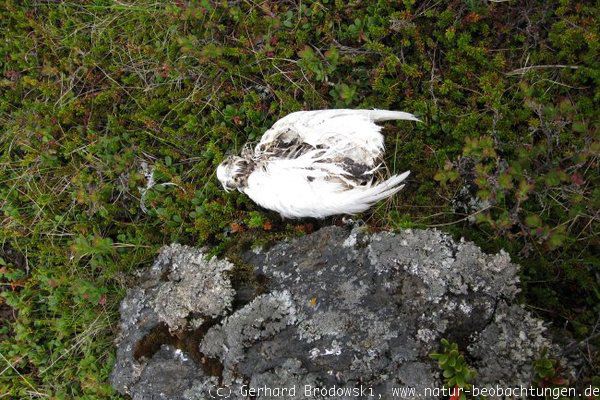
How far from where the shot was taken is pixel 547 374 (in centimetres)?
310

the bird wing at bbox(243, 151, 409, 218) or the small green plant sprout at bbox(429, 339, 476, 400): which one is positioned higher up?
the bird wing at bbox(243, 151, 409, 218)

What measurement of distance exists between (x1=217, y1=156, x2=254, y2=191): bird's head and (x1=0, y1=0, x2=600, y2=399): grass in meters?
0.16

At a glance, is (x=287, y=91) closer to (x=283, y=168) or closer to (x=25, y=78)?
(x=283, y=168)

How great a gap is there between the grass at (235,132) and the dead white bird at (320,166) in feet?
0.71

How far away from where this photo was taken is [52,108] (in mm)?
5172

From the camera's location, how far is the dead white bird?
12.5 feet

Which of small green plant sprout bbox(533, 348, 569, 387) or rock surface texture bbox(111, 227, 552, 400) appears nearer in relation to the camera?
small green plant sprout bbox(533, 348, 569, 387)

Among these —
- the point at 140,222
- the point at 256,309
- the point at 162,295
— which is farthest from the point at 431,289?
the point at 140,222

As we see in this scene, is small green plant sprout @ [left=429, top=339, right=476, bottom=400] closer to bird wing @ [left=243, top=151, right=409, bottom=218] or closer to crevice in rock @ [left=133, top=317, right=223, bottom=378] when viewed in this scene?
bird wing @ [left=243, top=151, right=409, bottom=218]

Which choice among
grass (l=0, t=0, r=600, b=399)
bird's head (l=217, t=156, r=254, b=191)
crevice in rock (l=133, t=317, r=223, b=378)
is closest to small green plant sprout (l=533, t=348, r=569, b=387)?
grass (l=0, t=0, r=600, b=399)

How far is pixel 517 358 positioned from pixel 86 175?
4.07m

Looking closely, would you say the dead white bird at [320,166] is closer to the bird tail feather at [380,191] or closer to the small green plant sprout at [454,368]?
the bird tail feather at [380,191]

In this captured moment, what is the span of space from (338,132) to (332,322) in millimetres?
1471

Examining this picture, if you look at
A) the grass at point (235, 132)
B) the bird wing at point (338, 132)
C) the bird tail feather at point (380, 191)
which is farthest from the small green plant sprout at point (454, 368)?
the bird wing at point (338, 132)
